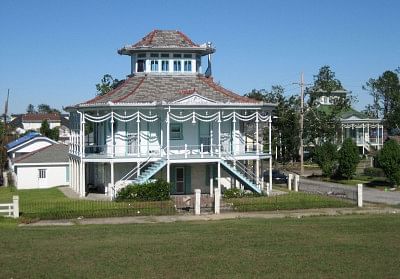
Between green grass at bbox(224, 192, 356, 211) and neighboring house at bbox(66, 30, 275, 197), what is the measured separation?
2.74 meters

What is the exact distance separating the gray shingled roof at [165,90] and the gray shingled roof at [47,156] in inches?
363

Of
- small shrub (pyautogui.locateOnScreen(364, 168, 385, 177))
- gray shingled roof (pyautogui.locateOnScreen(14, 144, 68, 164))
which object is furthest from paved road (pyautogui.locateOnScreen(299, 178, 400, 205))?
gray shingled roof (pyautogui.locateOnScreen(14, 144, 68, 164))

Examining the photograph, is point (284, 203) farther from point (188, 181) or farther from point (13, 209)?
point (13, 209)

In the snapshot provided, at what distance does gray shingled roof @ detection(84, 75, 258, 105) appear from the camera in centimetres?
4156

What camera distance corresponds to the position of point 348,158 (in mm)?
55062

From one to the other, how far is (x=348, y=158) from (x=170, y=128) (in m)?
19.0

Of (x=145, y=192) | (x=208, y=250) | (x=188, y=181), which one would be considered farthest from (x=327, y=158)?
(x=208, y=250)

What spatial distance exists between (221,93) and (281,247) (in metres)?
22.5

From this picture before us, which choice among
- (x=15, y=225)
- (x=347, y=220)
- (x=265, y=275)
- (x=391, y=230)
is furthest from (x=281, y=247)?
(x=15, y=225)

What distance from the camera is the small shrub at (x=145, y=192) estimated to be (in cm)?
3709

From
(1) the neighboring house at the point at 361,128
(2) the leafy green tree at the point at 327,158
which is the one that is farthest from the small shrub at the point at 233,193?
(1) the neighboring house at the point at 361,128

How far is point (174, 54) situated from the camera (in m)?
46.0

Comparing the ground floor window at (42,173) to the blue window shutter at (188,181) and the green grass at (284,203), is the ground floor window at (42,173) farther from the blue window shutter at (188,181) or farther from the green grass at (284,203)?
the green grass at (284,203)

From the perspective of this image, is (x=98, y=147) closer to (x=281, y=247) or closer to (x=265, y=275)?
(x=281, y=247)
